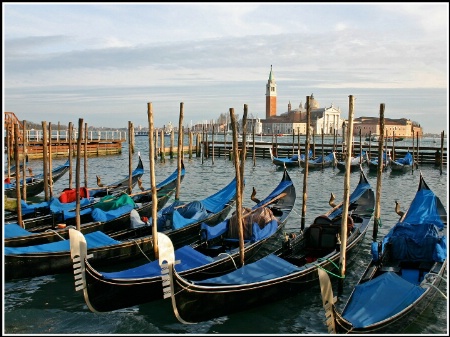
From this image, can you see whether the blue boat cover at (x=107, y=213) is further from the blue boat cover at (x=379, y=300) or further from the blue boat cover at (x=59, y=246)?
the blue boat cover at (x=379, y=300)

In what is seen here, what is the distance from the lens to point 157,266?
5680 millimetres

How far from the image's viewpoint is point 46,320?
555cm

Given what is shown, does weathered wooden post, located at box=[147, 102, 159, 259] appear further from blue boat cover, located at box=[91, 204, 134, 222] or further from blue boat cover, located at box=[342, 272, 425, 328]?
blue boat cover, located at box=[342, 272, 425, 328]

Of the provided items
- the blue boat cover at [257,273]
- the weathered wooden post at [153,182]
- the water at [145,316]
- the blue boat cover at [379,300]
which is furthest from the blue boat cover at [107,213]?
the blue boat cover at [379,300]

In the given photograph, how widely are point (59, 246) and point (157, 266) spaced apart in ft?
5.92

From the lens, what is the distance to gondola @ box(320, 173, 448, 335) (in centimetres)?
445

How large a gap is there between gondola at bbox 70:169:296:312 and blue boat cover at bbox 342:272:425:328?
73.5 inches

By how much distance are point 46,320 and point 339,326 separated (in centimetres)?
A: 316

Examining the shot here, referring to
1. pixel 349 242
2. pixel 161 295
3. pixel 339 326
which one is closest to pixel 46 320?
pixel 161 295

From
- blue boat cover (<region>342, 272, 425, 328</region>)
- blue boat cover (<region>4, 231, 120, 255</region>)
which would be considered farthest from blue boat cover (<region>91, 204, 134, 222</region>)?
blue boat cover (<region>342, 272, 425, 328</region>)

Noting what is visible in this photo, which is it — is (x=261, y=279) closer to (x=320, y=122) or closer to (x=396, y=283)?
(x=396, y=283)

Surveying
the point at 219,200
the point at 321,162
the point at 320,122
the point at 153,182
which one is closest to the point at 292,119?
the point at 320,122

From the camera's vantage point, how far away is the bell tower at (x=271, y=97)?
8412 centimetres

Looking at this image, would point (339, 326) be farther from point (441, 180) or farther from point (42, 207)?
point (441, 180)
